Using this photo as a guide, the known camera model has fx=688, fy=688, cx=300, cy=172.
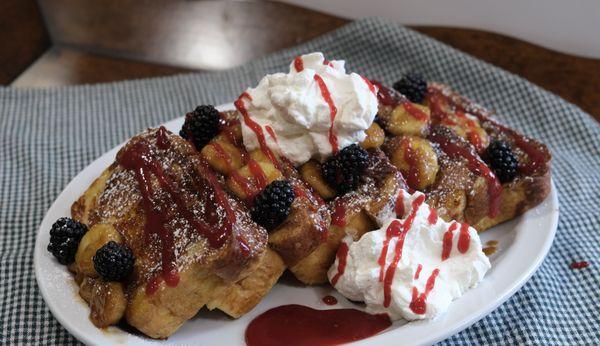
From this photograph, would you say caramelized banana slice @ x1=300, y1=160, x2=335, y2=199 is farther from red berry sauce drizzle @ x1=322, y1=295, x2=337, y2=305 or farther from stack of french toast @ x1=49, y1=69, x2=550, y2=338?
red berry sauce drizzle @ x1=322, y1=295, x2=337, y2=305

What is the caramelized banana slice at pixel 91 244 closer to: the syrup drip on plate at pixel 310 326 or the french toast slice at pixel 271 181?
the french toast slice at pixel 271 181

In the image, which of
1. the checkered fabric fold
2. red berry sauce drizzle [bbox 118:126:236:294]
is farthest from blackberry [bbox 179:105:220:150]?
the checkered fabric fold

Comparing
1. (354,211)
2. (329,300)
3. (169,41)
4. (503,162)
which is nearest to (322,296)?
(329,300)

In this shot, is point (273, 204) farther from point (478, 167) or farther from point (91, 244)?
point (478, 167)

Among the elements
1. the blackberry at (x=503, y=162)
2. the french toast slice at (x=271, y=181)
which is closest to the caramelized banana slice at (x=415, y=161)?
the blackberry at (x=503, y=162)

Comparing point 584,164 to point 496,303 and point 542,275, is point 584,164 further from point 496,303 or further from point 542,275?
point 496,303

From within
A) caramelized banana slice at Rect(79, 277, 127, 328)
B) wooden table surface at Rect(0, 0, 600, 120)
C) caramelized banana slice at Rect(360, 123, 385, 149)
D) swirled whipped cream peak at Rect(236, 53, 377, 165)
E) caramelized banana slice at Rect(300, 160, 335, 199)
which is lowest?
wooden table surface at Rect(0, 0, 600, 120)
